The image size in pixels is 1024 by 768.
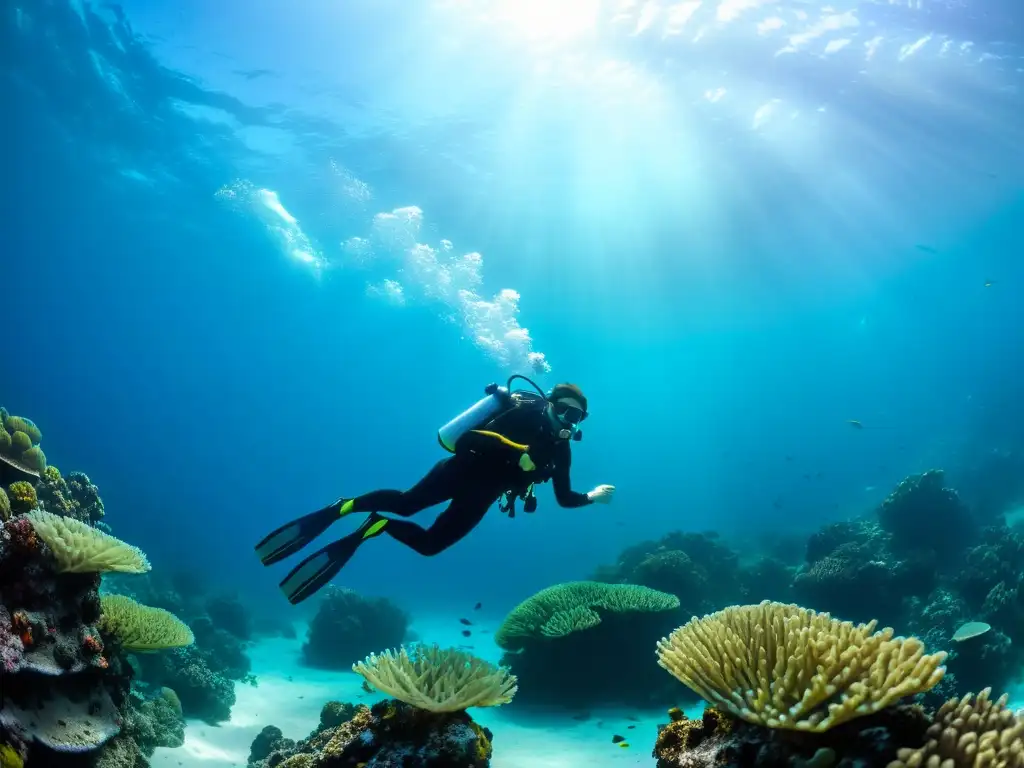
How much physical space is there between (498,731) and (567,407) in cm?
530

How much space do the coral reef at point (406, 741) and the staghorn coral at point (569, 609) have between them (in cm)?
510

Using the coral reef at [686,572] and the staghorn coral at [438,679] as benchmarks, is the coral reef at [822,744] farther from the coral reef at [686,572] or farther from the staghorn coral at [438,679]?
the coral reef at [686,572]

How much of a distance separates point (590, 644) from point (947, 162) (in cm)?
3506

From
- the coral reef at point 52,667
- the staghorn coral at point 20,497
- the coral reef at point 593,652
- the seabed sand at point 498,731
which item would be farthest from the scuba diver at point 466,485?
the coral reef at point 593,652

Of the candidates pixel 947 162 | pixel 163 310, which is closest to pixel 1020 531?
pixel 947 162

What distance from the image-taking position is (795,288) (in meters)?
49.5

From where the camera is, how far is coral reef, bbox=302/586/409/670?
16.6 meters

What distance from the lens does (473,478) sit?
5949 millimetres

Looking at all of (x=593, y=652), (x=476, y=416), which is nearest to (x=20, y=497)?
(x=476, y=416)

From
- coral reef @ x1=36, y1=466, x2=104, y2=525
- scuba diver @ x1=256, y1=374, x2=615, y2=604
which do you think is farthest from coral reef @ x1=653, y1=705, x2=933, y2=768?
coral reef @ x1=36, y1=466, x2=104, y2=525

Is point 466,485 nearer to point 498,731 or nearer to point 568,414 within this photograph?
point 568,414

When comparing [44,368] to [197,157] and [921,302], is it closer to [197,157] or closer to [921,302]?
[197,157]

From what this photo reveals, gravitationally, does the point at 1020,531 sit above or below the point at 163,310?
below

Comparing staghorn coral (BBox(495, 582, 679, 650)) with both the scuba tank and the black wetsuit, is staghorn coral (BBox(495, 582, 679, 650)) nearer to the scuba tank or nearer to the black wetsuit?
the black wetsuit
